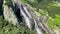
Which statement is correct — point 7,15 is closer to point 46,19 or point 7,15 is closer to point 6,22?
point 6,22

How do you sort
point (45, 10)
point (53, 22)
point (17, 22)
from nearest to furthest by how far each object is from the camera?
point (53, 22) < point (45, 10) < point (17, 22)

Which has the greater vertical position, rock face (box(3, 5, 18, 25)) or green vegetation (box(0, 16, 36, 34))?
rock face (box(3, 5, 18, 25))

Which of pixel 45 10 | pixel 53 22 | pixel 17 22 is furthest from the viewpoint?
pixel 17 22

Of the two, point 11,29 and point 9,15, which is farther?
point 9,15

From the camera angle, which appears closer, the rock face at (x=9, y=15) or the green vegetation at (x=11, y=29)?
the green vegetation at (x=11, y=29)

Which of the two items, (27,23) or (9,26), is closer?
(27,23)

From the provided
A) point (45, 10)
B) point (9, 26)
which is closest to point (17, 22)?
point (9, 26)

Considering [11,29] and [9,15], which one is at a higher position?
[9,15]

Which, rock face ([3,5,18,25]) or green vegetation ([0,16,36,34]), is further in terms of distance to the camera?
rock face ([3,5,18,25])
